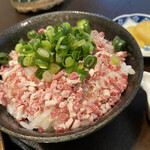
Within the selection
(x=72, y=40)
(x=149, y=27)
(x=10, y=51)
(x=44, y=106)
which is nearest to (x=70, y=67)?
(x=72, y=40)

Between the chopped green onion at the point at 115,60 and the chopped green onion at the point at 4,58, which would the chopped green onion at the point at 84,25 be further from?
the chopped green onion at the point at 4,58

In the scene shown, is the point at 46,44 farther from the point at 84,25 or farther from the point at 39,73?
the point at 84,25

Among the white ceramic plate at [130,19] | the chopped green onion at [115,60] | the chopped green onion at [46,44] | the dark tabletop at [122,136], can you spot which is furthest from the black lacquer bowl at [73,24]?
the white ceramic plate at [130,19]

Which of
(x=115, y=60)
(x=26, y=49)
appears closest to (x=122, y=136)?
(x=115, y=60)

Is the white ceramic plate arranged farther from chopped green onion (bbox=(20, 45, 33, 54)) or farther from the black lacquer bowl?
chopped green onion (bbox=(20, 45, 33, 54))

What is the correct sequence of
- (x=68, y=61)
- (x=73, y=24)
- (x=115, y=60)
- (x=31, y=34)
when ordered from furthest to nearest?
1. (x=73, y=24)
2. (x=31, y=34)
3. (x=115, y=60)
4. (x=68, y=61)
